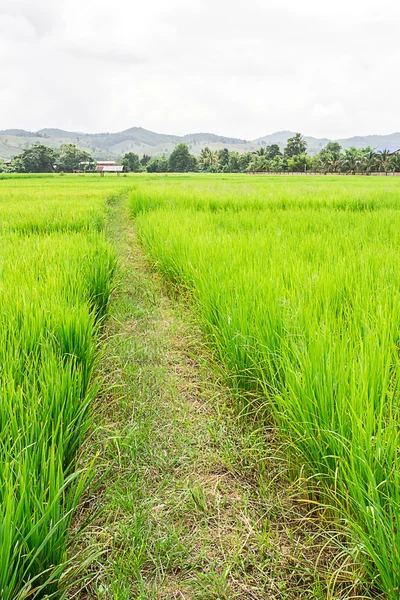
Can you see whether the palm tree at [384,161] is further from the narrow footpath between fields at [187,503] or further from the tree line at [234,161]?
the narrow footpath between fields at [187,503]

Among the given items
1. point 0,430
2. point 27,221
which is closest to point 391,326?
point 0,430

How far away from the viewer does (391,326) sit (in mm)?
1485

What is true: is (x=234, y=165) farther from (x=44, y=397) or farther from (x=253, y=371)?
(x=44, y=397)

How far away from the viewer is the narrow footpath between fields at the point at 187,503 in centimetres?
90

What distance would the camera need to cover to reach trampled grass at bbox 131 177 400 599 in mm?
866

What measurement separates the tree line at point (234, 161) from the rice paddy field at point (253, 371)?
54.9 meters

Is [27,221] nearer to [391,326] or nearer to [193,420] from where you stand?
[193,420]

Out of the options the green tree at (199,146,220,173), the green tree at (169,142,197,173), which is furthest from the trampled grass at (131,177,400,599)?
the green tree at (199,146,220,173)

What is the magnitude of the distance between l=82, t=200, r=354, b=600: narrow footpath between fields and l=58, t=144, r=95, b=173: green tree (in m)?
76.4

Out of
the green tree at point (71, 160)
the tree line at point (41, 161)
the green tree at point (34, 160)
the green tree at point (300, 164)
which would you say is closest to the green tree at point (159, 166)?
the green tree at point (71, 160)

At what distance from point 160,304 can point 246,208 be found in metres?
3.85

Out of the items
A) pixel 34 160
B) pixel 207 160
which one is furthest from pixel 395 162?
pixel 34 160

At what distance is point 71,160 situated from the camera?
236 ft

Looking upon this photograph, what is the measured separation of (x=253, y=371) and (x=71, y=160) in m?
78.5
